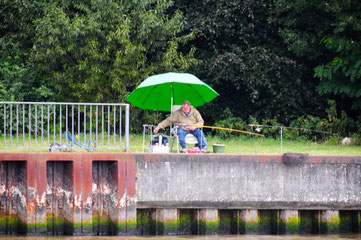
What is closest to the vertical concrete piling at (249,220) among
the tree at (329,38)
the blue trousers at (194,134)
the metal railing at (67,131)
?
the blue trousers at (194,134)

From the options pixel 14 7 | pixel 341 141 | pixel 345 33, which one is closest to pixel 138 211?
pixel 341 141

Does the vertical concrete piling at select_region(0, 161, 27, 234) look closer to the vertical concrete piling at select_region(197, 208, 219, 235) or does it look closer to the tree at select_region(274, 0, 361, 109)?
the vertical concrete piling at select_region(197, 208, 219, 235)

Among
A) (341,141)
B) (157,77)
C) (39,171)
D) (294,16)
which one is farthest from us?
(294,16)

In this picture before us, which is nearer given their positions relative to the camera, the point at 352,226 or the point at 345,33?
the point at 352,226


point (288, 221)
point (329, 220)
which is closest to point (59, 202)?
point (288, 221)

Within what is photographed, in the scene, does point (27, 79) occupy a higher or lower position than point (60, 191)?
higher

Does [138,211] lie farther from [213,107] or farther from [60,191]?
[213,107]

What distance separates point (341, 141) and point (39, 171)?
32.6ft

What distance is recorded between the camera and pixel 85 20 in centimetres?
2200

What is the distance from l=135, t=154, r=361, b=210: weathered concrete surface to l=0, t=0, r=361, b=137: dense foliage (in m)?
6.41

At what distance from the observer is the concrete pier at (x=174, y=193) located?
14.6 meters

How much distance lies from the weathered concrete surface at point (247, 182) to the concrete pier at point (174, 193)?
2 cm

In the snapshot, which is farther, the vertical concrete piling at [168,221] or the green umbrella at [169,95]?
the green umbrella at [169,95]

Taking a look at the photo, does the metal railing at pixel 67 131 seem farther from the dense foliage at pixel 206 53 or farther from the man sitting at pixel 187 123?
the dense foliage at pixel 206 53
